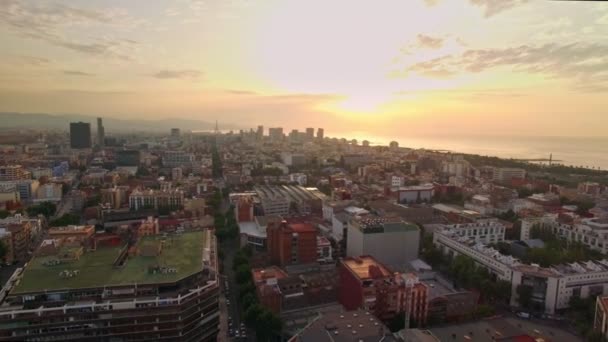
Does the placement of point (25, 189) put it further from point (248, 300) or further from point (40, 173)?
point (248, 300)

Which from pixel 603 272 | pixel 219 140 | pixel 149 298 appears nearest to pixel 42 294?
pixel 149 298

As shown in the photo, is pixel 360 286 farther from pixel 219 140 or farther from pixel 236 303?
pixel 219 140

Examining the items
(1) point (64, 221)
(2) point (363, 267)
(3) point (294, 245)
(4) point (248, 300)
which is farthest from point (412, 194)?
(1) point (64, 221)

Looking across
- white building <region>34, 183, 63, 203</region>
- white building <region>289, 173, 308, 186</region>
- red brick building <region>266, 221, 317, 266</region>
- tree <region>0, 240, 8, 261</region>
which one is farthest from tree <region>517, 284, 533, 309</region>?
white building <region>34, 183, 63, 203</region>

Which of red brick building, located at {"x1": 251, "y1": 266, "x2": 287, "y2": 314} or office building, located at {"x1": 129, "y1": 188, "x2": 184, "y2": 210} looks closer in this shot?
red brick building, located at {"x1": 251, "y1": 266, "x2": 287, "y2": 314}

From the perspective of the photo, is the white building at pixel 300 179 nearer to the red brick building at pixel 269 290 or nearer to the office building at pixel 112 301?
the red brick building at pixel 269 290

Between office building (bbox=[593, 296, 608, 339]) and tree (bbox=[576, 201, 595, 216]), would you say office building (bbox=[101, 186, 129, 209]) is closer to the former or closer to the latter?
office building (bbox=[593, 296, 608, 339])
